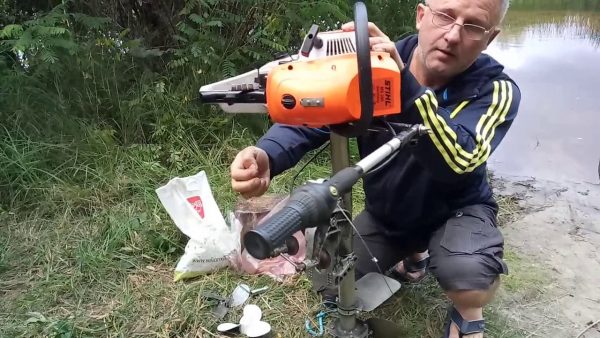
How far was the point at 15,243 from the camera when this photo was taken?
2.77m

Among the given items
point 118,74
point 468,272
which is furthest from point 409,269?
point 118,74

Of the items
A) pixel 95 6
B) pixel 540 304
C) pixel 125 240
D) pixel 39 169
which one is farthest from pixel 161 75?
pixel 540 304

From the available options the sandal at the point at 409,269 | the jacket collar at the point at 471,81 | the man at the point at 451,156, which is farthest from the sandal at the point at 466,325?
the jacket collar at the point at 471,81

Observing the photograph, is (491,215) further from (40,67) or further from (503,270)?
(40,67)

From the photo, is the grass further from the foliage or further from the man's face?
the man's face

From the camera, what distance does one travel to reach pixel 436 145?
1.55m

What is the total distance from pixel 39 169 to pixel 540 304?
2.73 m

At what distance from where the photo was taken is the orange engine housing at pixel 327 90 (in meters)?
1.27

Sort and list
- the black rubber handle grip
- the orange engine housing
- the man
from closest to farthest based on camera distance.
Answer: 1. the black rubber handle grip
2. the orange engine housing
3. the man

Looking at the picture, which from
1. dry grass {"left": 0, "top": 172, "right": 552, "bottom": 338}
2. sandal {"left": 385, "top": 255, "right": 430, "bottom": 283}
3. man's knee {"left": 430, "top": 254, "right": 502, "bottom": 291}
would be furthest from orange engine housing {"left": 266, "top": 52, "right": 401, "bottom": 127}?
sandal {"left": 385, "top": 255, "right": 430, "bottom": 283}

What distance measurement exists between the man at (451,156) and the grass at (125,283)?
407mm

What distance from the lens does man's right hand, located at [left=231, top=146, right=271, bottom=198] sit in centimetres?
173

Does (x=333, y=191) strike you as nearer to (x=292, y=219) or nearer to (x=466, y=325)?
(x=292, y=219)

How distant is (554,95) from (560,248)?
2980mm
